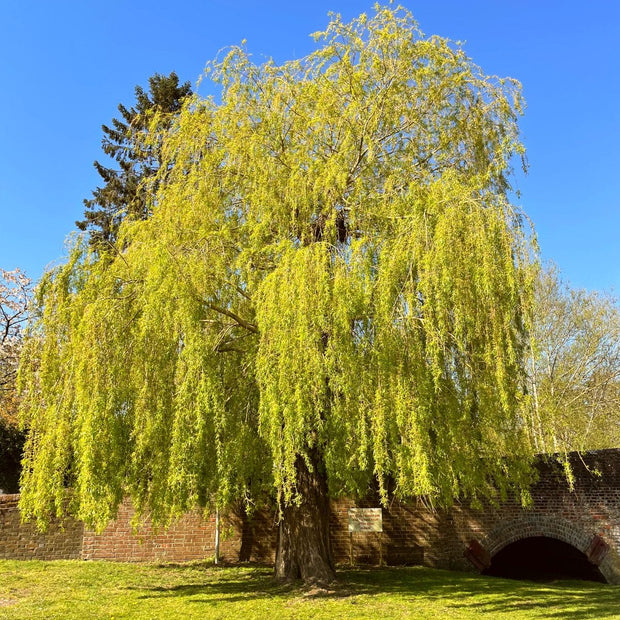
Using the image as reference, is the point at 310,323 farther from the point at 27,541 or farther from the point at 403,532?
the point at 27,541

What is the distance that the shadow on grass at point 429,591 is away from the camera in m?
8.60

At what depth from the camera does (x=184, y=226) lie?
9.05 metres

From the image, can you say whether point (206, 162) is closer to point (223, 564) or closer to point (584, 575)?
point (223, 564)

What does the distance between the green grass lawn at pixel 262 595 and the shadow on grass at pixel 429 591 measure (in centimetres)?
2

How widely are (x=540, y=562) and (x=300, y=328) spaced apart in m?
11.8

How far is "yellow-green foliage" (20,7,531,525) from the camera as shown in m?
7.23

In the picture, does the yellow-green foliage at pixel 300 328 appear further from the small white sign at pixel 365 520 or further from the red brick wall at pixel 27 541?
the red brick wall at pixel 27 541

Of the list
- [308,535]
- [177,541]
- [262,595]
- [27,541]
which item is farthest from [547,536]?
[27,541]

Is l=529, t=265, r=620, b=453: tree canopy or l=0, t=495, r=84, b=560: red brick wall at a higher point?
l=529, t=265, r=620, b=453: tree canopy

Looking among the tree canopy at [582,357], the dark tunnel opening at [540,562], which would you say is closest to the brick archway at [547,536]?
the dark tunnel opening at [540,562]

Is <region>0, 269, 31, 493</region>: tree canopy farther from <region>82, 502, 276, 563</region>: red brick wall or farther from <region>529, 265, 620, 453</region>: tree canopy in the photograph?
<region>529, 265, 620, 453</region>: tree canopy

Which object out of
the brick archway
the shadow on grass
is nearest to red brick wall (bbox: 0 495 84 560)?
the shadow on grass

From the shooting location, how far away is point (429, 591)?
383 inches

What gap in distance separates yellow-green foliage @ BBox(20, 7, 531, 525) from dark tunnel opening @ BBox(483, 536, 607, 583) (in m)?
5.94
